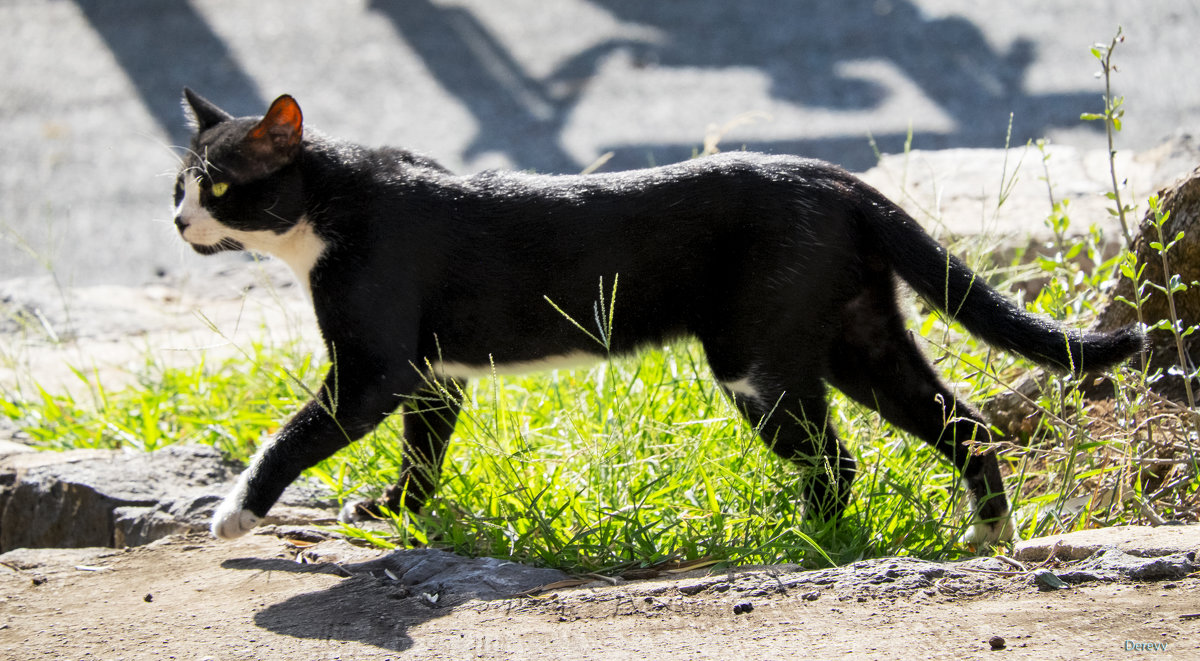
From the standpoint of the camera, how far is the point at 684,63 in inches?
333

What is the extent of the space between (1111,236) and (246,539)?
3624mm

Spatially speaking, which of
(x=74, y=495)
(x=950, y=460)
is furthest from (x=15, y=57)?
(x=950, y=460)

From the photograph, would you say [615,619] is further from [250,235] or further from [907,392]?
[250,235]

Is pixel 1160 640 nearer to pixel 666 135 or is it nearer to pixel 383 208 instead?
pixel 383 208

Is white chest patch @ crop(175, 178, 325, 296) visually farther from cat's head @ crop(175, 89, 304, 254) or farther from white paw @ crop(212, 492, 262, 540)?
white paw @ crop(212, 492, 262, 540)

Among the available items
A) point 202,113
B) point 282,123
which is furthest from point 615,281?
point 202,113

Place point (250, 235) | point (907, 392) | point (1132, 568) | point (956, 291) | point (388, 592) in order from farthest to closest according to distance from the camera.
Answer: point (250, 235), point (907, 392), point (956, 291), point (388, 592), point (1132, 568)

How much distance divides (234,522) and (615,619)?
1180mm

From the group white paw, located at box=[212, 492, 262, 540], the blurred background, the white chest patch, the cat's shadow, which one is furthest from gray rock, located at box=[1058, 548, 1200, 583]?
the blurred background

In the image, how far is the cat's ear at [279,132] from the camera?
3.20 metres

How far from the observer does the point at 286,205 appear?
3301 mm

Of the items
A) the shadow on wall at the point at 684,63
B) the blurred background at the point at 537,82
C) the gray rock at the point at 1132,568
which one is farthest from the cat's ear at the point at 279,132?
the shadow on wall at the point at 684,63

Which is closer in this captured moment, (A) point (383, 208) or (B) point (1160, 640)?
(B) point (1160, 640)

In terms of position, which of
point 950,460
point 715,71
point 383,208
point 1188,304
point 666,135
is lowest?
point 950,460
